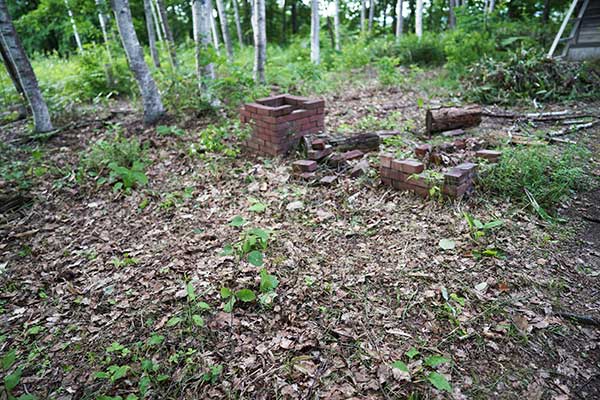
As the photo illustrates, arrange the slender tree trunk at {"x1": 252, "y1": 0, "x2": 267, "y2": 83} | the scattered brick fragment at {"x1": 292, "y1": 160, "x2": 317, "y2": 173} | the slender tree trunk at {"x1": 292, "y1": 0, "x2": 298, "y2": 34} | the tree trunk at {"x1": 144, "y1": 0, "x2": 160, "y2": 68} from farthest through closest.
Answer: the slender tree trunk at {"x1": 292, "y1": 0, "x2": 298, "y2": 34} < the tree trunk at {"x1": 144, "y1": 0, "x2": 160, "y2": 68} < the slender tree trunk at {"x1": 252, "y1": 0, "x2": 267, "y2": 83} < the scattered brick fragment at {"x1": 292, "y1": 160, "x2": 317, "y2": 173}

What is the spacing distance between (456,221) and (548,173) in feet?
4.17

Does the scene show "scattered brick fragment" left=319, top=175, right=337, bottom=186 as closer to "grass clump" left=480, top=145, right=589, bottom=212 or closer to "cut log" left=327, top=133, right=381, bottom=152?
"cut log" left=327, top=133, right=381, bottom=152

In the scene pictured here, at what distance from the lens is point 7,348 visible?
237 cm

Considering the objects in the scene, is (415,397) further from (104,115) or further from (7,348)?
(104,115)

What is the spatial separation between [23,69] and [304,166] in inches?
189

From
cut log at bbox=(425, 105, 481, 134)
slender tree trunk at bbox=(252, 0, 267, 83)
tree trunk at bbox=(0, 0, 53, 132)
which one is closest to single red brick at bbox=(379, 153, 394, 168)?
cut log at bbox=(425, 105, 481, 134)

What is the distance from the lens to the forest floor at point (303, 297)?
6.75ft

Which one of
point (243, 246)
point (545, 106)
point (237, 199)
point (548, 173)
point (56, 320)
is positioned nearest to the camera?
point (56, 320)

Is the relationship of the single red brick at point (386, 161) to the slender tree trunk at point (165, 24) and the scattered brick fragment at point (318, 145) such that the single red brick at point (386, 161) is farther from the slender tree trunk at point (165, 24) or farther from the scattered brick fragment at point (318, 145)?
the slender tree trunk at point (165, 24)

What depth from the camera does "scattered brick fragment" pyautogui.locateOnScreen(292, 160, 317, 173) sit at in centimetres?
414

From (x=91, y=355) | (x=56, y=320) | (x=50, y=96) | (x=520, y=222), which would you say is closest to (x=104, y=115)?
(x=50, y=96)

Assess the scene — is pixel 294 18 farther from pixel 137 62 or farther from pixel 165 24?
pixel 137 62

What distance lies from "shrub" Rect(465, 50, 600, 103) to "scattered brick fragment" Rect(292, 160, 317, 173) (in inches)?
179

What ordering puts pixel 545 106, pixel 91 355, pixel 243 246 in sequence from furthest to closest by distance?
1. pixel 545 106
2. pixel 243 246
3. pixel 91 355
